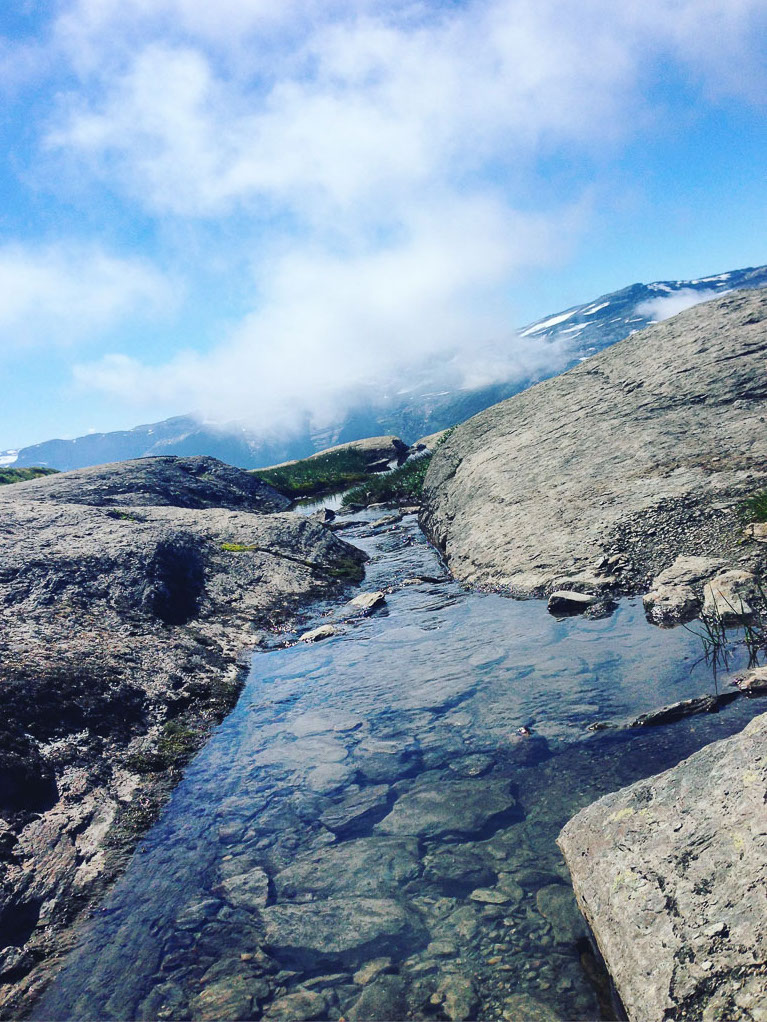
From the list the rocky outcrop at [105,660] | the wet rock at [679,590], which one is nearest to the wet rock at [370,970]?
the rocky outcrop at [105,660]

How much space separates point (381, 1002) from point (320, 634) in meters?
7.49

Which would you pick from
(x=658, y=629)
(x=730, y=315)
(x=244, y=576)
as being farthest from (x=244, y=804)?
(x=730, y=315)

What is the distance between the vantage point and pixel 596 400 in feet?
50.7

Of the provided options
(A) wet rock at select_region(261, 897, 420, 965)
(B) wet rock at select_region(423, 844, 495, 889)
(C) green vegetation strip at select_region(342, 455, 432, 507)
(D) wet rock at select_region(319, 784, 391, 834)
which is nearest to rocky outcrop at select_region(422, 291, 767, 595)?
(D) wet rock at select_region(319, 784, 391, 834)

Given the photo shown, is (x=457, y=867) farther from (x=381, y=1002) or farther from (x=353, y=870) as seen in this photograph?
(x=381, y=1002)

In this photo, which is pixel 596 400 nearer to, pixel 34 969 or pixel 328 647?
pixel 328 647

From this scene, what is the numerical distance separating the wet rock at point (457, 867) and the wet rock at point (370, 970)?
715 millimetres

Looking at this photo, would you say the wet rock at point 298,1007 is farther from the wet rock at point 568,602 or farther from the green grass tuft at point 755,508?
the green grass tuft at point 755,508

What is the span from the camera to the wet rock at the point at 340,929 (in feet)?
12.4

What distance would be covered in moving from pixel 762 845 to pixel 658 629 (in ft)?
17.2

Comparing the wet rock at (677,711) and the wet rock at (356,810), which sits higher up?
the wet rock at (356,810)

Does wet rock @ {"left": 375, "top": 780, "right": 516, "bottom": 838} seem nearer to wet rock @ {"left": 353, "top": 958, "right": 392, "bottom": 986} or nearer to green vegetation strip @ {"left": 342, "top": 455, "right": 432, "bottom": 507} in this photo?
wet rock @ {"left": 353, "top": 958, "right": 392, "bottom": 986}

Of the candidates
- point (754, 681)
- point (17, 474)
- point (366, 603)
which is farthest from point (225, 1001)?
point (17, 474)

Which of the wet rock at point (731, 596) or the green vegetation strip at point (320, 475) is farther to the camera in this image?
the green vegetation strip at point (320, 475)
